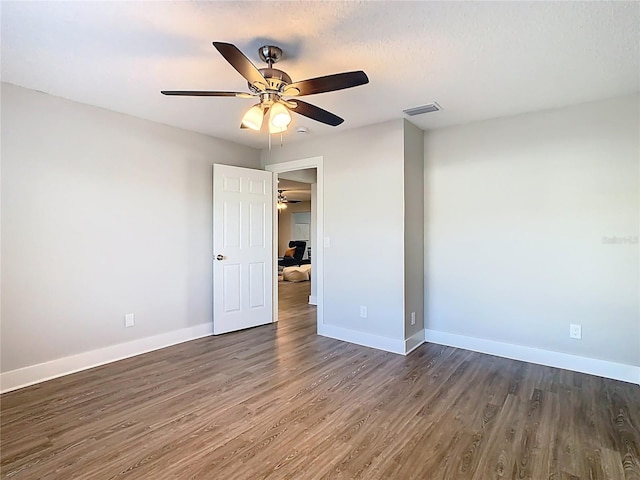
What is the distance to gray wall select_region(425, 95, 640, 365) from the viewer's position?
301 cm

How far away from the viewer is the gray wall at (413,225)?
367 centimetres

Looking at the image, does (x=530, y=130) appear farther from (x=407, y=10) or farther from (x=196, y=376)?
(x=196, y=376)

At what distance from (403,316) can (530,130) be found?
2170mm

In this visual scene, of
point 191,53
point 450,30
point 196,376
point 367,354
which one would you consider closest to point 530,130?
point 450,30

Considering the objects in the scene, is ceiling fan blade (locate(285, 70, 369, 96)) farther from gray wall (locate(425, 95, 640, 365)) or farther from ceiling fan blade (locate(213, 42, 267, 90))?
gray wall (locate(425, 95, 640, 365))

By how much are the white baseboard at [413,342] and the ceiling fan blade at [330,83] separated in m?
2.60

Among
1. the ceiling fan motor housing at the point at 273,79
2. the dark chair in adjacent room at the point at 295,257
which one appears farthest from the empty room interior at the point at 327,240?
the dark chair in adjacent room at the point at 295,257

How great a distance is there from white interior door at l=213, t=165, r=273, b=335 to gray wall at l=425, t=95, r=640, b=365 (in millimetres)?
2050

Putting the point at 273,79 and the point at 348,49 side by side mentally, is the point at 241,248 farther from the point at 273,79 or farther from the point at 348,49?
the point at 348,49

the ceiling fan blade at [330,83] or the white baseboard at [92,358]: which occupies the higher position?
the ceiling fan blade at [330,83]

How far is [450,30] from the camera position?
203 centimetres

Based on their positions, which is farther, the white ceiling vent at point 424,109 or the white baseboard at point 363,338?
the white baseboard at point 363,338

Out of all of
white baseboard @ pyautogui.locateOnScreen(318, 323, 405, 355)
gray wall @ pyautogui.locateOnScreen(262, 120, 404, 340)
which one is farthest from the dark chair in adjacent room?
gray wall @ pyautogui.locateOnScreen(262, 120, 404, 340)

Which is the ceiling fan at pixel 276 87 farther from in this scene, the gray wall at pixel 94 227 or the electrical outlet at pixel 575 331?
the electrical outlet at pixel 575 331
